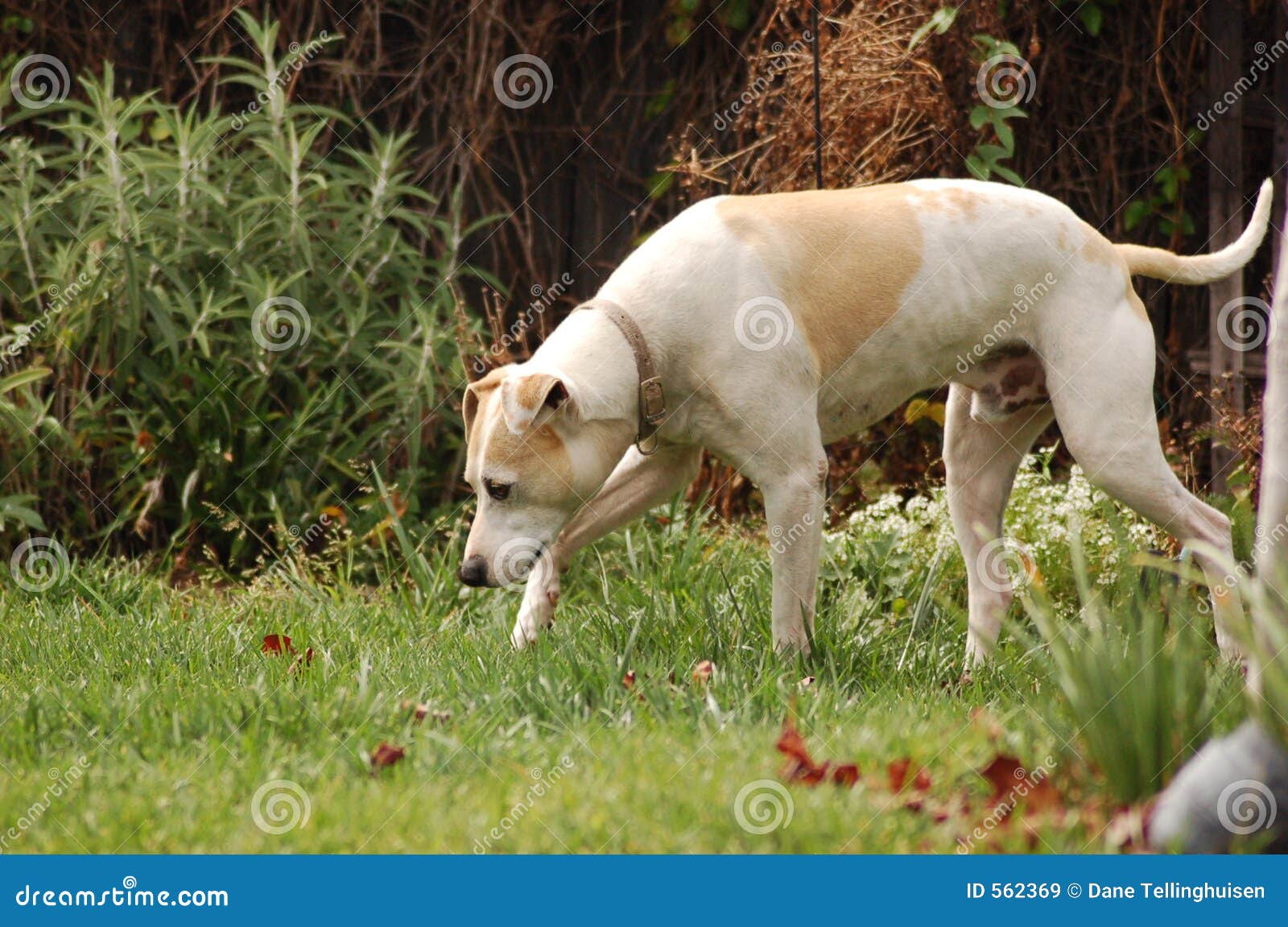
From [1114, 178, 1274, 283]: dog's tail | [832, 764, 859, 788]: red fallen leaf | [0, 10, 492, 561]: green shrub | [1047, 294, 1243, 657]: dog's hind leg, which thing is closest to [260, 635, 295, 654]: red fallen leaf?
[0, 10, 492, 561]: green shrub

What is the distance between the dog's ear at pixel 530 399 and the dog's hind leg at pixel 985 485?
1395 mm

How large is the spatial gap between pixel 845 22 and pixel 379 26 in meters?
2.38

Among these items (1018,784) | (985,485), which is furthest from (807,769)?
(985,485)

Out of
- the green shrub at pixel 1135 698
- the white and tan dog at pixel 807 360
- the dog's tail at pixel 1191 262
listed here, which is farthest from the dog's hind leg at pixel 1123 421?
the green shrub at pixel 1135 698

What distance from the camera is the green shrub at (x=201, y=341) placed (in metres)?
5.14

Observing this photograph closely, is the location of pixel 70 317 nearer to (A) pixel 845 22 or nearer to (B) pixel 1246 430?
(A) pixel 845 22

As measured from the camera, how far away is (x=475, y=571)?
340cm

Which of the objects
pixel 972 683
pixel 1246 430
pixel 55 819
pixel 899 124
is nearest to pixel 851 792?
pixel 972 683

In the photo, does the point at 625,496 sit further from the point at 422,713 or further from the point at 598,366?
the point at 422,713

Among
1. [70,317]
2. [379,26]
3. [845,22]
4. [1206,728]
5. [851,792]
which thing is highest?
[845,22]

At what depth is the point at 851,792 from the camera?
2.42 metres

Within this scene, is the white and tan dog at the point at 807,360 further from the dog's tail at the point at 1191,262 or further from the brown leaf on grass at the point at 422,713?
the brown leaf on grass at the point at 422,713

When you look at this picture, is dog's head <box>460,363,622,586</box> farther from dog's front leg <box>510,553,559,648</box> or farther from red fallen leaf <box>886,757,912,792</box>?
red fallen leaf <box>886,757,912,792</box>

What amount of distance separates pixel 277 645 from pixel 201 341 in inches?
66.4
